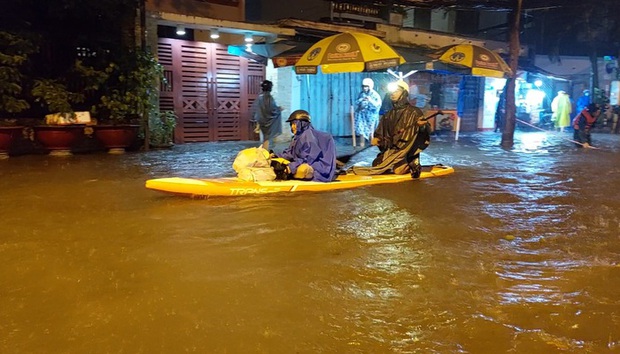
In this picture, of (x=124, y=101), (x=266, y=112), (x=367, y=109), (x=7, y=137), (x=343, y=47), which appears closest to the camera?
(x=7, y=137)

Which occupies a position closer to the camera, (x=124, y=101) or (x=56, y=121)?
(x=56, y=121)

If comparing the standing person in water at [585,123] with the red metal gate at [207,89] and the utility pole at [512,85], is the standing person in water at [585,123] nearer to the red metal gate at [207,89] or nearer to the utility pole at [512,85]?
the utility pole at [512,85]

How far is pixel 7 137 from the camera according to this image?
11.3 metres

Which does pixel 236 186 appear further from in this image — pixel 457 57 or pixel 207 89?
pixel 207 89

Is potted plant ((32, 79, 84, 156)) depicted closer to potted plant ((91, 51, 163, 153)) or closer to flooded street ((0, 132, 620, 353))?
potted plant ((91, 51, 163, 153))

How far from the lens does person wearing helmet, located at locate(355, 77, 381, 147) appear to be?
563 inches

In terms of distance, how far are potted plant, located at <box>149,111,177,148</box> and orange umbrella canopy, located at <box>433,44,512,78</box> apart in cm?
749

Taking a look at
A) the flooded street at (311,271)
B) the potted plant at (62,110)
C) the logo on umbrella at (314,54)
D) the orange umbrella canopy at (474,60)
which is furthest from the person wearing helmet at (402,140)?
the potted plant at (62,110)

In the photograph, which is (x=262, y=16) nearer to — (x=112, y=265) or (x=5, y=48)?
(x=5, y=48)

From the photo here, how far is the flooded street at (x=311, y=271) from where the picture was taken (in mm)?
3258

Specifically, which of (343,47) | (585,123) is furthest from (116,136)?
(585,123)

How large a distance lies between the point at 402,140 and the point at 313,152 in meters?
2.21

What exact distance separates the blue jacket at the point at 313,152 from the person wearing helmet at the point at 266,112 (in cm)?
424

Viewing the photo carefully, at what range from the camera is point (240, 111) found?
16.7 meters
